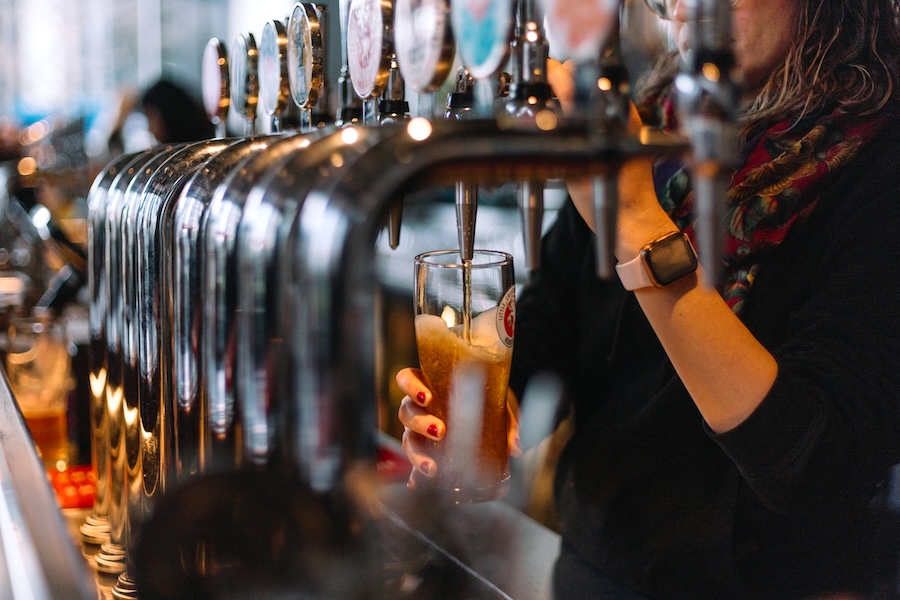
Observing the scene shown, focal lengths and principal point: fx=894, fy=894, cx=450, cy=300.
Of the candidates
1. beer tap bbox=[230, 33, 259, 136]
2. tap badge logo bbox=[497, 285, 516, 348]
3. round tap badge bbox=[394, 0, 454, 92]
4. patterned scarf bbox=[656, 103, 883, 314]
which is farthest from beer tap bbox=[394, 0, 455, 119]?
patterned scarf bbox=[656, 103, 883, 314]

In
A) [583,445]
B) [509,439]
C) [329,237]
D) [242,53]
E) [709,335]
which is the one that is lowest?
[583,445]

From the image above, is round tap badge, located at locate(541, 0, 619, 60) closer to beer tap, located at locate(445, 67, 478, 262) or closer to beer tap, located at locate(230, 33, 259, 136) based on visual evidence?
beer tap, located at locate(445, 67, 478, 262)

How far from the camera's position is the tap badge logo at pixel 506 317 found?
76cm

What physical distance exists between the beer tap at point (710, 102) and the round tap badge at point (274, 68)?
0.44 meters

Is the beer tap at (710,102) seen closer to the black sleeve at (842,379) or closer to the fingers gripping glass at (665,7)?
the fingers gripping glass at (665,7)

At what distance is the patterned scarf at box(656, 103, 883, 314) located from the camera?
1.02 meters

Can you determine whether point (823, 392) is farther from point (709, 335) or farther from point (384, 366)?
point (384, 366)

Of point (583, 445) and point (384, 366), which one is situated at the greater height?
point (583, 445)

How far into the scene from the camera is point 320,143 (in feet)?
1.59

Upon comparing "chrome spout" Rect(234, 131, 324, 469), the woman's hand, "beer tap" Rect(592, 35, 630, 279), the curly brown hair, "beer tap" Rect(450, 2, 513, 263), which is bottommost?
the woman's hand

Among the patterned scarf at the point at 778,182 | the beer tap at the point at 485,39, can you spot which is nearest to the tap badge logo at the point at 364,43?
the beer tap at the point at 485,39

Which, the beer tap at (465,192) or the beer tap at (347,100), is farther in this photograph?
the beer tap at (347,100)

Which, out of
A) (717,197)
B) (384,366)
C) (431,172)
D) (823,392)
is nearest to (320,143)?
(431,172)

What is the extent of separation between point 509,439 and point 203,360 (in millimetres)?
353
